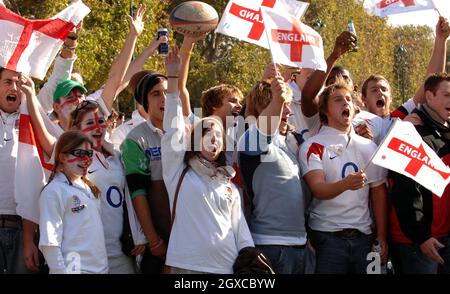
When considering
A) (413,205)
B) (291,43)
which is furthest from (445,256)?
(291,43)

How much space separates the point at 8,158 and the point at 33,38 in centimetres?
110

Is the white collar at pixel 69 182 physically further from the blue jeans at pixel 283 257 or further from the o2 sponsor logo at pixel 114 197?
the blue jeans at pixel 283 257

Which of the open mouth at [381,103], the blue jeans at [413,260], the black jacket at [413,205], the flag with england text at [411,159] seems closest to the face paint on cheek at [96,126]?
the flag with england text at [411,159]

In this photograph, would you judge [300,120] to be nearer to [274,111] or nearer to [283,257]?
[274,111]

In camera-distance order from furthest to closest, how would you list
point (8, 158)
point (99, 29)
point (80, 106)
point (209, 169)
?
point (99, 29) < point (80, 106) < point (8, 158) < point (209, 169)

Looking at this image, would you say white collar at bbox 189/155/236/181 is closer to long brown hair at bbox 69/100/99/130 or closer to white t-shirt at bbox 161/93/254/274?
white t-shirt at bbox 161/93/254/274

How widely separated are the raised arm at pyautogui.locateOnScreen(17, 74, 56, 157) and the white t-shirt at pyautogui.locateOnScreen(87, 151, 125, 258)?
0.39 meters

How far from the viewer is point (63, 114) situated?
648cm

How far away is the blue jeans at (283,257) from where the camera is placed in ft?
18.8

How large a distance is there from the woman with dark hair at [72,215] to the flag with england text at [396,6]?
142 inches

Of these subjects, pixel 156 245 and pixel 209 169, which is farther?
pixel 156 245

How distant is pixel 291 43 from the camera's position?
643 cm

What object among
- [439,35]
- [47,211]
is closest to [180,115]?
[47,211]

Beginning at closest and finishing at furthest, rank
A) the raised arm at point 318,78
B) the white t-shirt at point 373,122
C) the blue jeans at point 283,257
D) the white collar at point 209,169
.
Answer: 1. the white collar at point 209,169
2. the blue jeans at point 283,257
3. the raised arm at point 318,78
4. the white t-shirt at point 373,122
